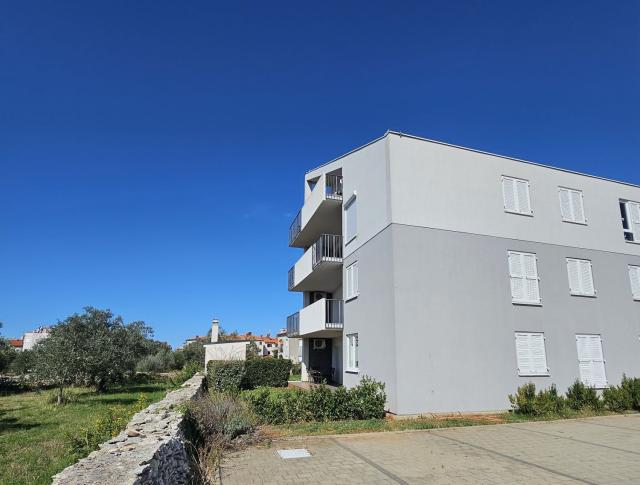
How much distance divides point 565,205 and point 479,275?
5.60 m

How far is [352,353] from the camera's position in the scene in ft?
55.3

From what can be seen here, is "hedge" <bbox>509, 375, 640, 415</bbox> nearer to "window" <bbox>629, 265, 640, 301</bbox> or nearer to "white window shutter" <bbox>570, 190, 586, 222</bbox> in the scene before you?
"window" <bbox>629, 265, 640, 301</bbox>

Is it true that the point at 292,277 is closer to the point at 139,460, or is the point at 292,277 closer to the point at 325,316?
the point at 325,316

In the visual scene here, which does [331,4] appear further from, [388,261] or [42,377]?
[42,377]

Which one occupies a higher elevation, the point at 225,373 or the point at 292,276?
the point at 292,276

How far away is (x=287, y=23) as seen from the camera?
13.1m

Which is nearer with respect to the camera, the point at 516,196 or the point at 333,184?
the point at 516,196

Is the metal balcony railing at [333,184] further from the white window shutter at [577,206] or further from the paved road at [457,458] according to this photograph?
the paved road at [457,458]

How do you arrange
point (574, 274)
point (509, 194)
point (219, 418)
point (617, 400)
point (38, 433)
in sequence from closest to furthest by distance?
point (219, 418)
point (38, 433)
point (617, 400)
point (509, 194)
point (574, 274)

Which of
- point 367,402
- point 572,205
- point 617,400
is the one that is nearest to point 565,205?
point 572,205

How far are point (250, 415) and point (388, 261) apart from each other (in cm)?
624

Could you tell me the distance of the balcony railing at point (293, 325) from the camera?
79.5 ft

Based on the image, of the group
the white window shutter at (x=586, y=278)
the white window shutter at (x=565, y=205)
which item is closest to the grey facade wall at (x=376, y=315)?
the white window shutter at (x=565, y=205)

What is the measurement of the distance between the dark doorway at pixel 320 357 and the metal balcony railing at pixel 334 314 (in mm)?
6465
